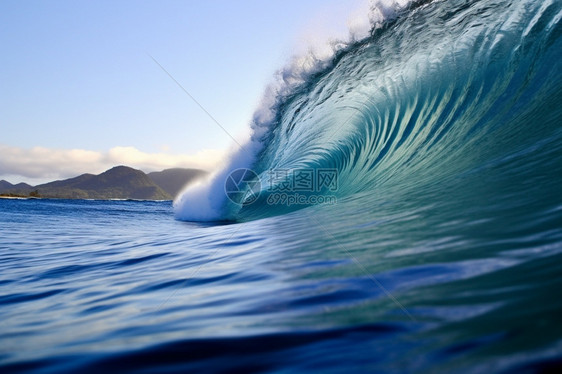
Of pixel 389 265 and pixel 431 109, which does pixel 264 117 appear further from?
pixel 389 265

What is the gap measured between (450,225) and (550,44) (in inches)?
168

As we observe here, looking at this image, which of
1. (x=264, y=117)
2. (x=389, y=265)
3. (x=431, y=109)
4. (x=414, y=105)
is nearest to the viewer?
(x=389, y=265)

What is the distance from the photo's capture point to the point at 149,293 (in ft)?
6.97

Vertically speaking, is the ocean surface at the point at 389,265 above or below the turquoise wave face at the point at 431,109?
below

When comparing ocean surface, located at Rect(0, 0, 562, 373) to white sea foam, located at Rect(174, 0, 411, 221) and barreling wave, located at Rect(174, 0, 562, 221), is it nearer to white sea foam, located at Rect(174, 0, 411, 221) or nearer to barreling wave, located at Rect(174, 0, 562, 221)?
barreling wave, located at Rect(174, 0, 562, 221)

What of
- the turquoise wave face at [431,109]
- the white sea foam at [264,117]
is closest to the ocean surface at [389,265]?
the turquoise wave face at [431,109]

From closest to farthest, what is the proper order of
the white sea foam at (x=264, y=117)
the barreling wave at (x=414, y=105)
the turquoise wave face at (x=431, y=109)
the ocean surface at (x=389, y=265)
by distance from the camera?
the ocean surface at (x=389, y=265), the turquoise wave face at (x=431, y=109), the barreling wave at (x=414, y=105), the white sea foam at (x=264, y=117)

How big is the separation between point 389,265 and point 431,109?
4.81 metres

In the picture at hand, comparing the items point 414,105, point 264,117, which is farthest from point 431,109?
point 264,117

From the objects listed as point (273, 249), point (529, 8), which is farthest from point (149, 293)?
point (529, 8)

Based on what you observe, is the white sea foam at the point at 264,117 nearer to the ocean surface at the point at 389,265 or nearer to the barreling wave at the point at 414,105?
the barreling wave at the point at 414,105

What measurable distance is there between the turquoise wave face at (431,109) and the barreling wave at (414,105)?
0.02 m

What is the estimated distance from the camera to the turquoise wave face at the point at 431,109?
12.6 ft

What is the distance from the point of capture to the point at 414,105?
639 centimetres
